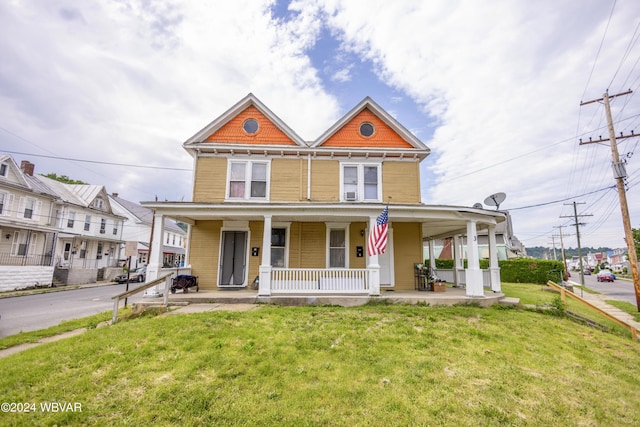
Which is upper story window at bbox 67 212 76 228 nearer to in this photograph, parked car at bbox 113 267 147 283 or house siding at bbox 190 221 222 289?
parked car at bbox 113 267 147 283

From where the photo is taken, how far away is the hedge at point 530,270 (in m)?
21.0

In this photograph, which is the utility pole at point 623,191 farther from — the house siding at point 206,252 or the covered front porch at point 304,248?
the house siding at point 206,252

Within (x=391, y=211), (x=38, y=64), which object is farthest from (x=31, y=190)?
(x=391, y=211)

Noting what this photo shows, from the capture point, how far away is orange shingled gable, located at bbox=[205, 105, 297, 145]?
1218 cm

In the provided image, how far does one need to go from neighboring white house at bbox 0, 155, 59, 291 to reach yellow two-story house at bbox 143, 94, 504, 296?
17.3m

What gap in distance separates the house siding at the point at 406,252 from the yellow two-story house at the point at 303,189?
4cm

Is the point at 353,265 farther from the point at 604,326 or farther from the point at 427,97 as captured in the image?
the point at 427,97

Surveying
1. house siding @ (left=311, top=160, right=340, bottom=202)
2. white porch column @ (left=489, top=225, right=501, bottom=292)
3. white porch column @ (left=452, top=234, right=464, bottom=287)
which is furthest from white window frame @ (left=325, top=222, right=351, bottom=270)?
white porch column @ (left=452, top=234, right=464, bottom=287)

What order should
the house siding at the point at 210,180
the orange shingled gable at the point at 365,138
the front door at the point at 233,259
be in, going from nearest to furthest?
the front door at the point at 233,259 → the house siding at the point at 210,180 → the orange shingled gable at the point at 365,138

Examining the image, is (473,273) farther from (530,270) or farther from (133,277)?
(133,277)

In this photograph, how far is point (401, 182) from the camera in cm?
1215

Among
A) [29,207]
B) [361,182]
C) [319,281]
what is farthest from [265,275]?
[29,207]

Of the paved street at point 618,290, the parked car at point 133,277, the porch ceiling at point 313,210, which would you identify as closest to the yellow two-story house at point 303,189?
the porch ceiling at point 313,210

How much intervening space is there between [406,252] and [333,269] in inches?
149
